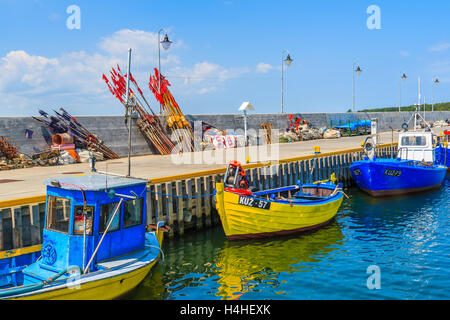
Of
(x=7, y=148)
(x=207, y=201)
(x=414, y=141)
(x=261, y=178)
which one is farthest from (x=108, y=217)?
(x=414, y=141)

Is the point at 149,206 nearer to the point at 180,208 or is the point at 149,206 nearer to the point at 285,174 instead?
the point at 180,208

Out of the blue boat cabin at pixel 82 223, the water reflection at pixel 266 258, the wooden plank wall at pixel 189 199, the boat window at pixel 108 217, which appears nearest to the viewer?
the blue boat cabin at pixel 82 223

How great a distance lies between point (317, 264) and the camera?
12.4 m

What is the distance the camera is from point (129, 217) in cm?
1030

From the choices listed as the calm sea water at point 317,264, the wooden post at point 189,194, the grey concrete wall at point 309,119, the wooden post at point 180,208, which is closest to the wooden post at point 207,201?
the calm sea water at point 317,264

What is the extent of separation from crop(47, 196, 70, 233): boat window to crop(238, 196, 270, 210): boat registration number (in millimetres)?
5798

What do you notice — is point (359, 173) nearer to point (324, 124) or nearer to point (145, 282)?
point (145, 282)

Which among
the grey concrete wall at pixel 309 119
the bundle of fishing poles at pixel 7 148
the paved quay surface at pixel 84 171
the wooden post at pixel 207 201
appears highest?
the grey concrete wall at pixel 309 119

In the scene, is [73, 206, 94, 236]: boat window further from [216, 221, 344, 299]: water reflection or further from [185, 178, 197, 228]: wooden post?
[185, 178, 197, 228]: wooden post

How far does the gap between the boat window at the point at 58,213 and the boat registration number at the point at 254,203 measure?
228 inches

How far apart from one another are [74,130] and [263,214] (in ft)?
45.8

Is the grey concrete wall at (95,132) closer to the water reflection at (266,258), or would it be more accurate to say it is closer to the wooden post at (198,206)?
the wooden post at (198,206)

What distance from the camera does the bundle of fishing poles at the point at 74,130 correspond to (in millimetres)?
23016
